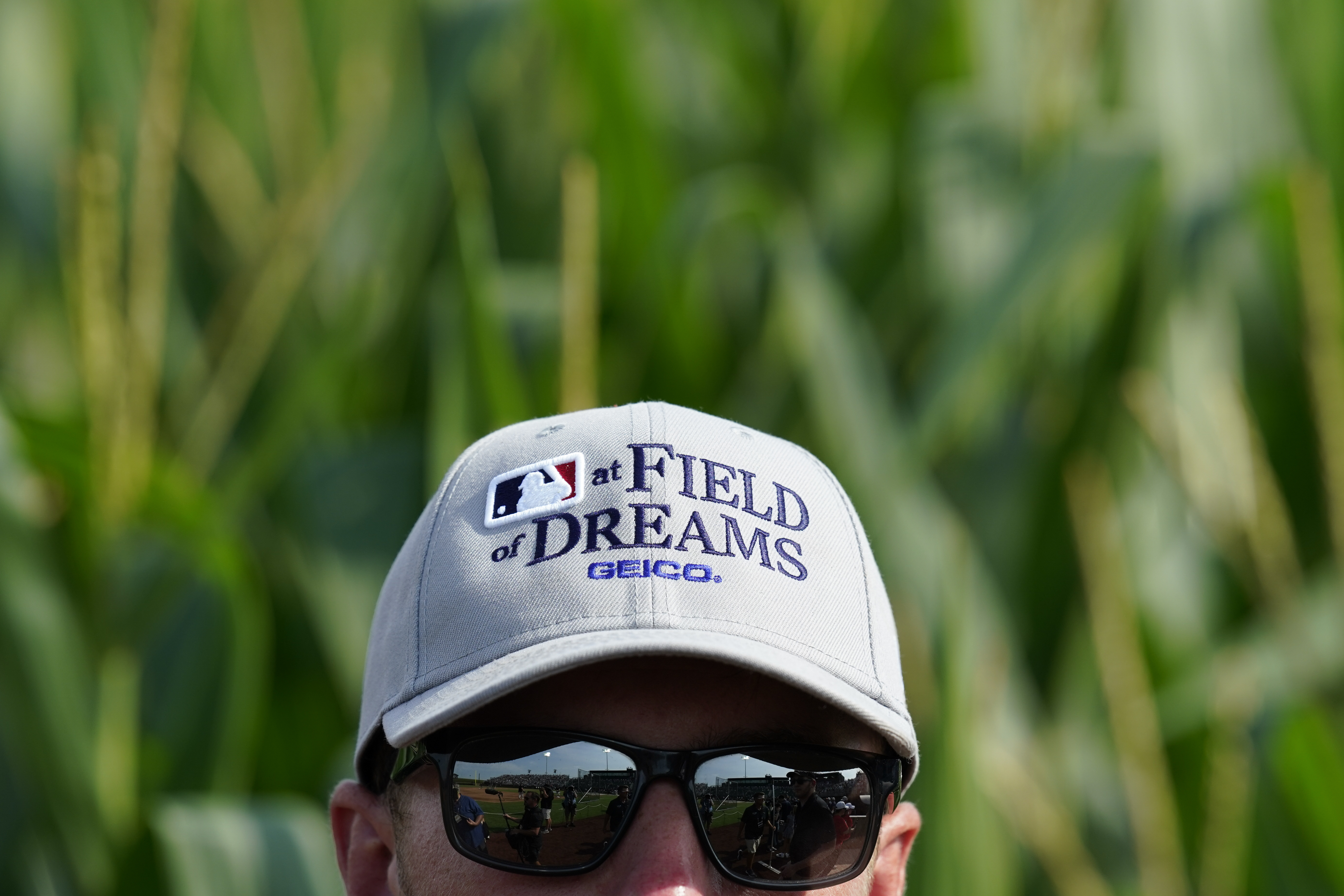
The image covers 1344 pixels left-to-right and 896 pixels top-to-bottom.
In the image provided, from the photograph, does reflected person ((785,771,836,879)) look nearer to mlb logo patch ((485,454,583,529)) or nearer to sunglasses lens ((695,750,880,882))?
sunglasses lens ((695,750,880,882))

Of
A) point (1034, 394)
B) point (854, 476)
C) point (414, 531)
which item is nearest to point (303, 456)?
point (854, 476)

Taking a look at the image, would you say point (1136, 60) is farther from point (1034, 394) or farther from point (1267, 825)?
point (1267, 825)

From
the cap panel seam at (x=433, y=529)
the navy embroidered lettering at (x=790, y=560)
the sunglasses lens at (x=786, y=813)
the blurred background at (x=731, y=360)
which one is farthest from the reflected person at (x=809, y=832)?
the blurred background at (x=731, y=360)

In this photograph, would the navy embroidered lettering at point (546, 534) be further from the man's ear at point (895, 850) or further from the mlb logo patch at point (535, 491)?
the man's ear at point (895, 850)

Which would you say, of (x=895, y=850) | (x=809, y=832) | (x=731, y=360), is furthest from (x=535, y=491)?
(x=731, y=360)

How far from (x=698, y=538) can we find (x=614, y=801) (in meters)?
0.16

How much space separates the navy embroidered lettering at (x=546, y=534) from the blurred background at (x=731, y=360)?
1.85 ft

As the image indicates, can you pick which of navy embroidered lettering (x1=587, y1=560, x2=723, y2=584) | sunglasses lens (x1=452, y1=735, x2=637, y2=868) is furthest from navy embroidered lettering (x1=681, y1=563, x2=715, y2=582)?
sunglasses lens (x1=452, y1=735, x2=637, y2=868)

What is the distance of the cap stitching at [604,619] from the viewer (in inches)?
31.3

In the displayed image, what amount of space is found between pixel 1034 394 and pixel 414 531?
3.58 ft

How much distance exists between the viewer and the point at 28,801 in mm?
1457

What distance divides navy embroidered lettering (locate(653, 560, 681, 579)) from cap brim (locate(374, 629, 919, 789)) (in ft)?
0.12

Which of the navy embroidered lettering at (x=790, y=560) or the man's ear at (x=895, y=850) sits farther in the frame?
the man's ear at (x=895, y=850)

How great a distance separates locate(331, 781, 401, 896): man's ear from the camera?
89 cm
